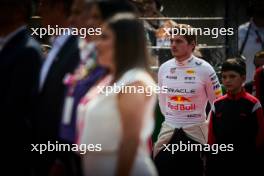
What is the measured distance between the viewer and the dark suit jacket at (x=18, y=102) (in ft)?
14.3

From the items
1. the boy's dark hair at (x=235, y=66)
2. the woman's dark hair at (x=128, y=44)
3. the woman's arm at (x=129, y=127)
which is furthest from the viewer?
the boy's dark hair at (x=235, y=66)

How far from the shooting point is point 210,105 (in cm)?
770

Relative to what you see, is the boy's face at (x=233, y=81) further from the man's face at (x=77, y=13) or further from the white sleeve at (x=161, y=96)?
the man's face at (x=77, y=13)

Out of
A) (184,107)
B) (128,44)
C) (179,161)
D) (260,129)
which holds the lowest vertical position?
(179,161)

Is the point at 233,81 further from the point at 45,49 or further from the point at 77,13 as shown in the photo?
the point at 77,13

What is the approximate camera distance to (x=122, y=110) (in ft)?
12.3

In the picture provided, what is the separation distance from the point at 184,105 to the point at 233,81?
0.56m

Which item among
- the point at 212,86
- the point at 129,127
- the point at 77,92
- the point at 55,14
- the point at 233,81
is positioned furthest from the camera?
the point at 212,86

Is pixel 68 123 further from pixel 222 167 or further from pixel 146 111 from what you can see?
pixel 222 167

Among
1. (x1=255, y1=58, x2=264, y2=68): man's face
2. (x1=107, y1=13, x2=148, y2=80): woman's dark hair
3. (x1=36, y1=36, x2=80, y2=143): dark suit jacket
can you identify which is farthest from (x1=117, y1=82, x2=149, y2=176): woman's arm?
(x1=255, y1=58, x2=264, y2=68): man's face

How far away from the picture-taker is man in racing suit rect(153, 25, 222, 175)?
24.4 ft

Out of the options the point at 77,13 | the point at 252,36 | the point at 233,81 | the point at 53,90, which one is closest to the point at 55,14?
the point at 77,13

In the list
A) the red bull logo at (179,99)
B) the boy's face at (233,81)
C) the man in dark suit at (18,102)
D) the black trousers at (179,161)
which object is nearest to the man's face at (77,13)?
the man in dark suit at (18,102)

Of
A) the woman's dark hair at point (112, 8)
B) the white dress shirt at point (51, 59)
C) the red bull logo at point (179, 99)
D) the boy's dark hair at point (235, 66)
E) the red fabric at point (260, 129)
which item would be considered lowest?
the red fabric at point (260, 129)
